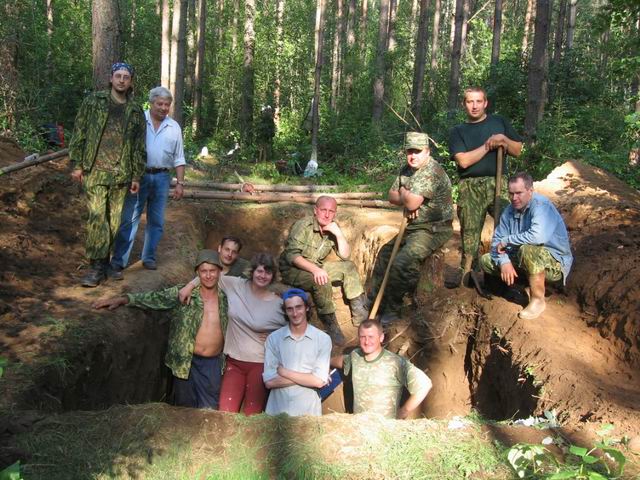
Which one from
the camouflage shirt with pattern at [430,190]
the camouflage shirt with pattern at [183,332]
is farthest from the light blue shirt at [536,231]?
the camouflage shirt with pattern at [183,332]

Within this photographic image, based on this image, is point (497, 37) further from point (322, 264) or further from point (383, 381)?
point (383, 381)

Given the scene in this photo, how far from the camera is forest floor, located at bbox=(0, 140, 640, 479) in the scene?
3631 mm

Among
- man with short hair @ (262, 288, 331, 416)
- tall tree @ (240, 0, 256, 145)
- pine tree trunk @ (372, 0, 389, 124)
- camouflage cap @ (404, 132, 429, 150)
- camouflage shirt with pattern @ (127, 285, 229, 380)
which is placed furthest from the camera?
pine tree trunk @ (372, 0, 389, 124)

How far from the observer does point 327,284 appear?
779cm

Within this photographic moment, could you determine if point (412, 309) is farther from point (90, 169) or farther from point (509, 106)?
point (509, 106)

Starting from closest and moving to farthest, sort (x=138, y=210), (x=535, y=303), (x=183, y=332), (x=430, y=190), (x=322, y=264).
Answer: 1. (x=183, y=332)
2. (x=535, y=303)
3. (x=430, y=190)
4. (x=138, y=210)
5. (x=322, y=264)

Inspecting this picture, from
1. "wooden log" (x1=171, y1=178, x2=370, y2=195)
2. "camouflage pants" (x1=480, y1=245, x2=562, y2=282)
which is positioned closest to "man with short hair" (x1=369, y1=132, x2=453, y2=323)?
"camouflage pants" (x1=480, y1=245, x2=562, y2=282)

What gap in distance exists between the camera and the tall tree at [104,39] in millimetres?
8711

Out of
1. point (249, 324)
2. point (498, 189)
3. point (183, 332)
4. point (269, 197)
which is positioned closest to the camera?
point (183, 332)

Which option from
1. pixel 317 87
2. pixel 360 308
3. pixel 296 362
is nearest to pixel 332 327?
pixel 360 308

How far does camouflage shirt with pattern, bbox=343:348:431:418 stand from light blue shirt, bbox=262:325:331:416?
14.1 inches

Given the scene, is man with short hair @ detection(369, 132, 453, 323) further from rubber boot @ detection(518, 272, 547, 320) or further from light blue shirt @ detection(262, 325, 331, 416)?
light blue shirt @ detection(262, 325, 331, 416)

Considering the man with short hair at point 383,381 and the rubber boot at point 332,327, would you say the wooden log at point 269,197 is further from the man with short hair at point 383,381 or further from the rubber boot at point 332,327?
the man with short hair at point 383,381

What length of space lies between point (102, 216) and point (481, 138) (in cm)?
397
